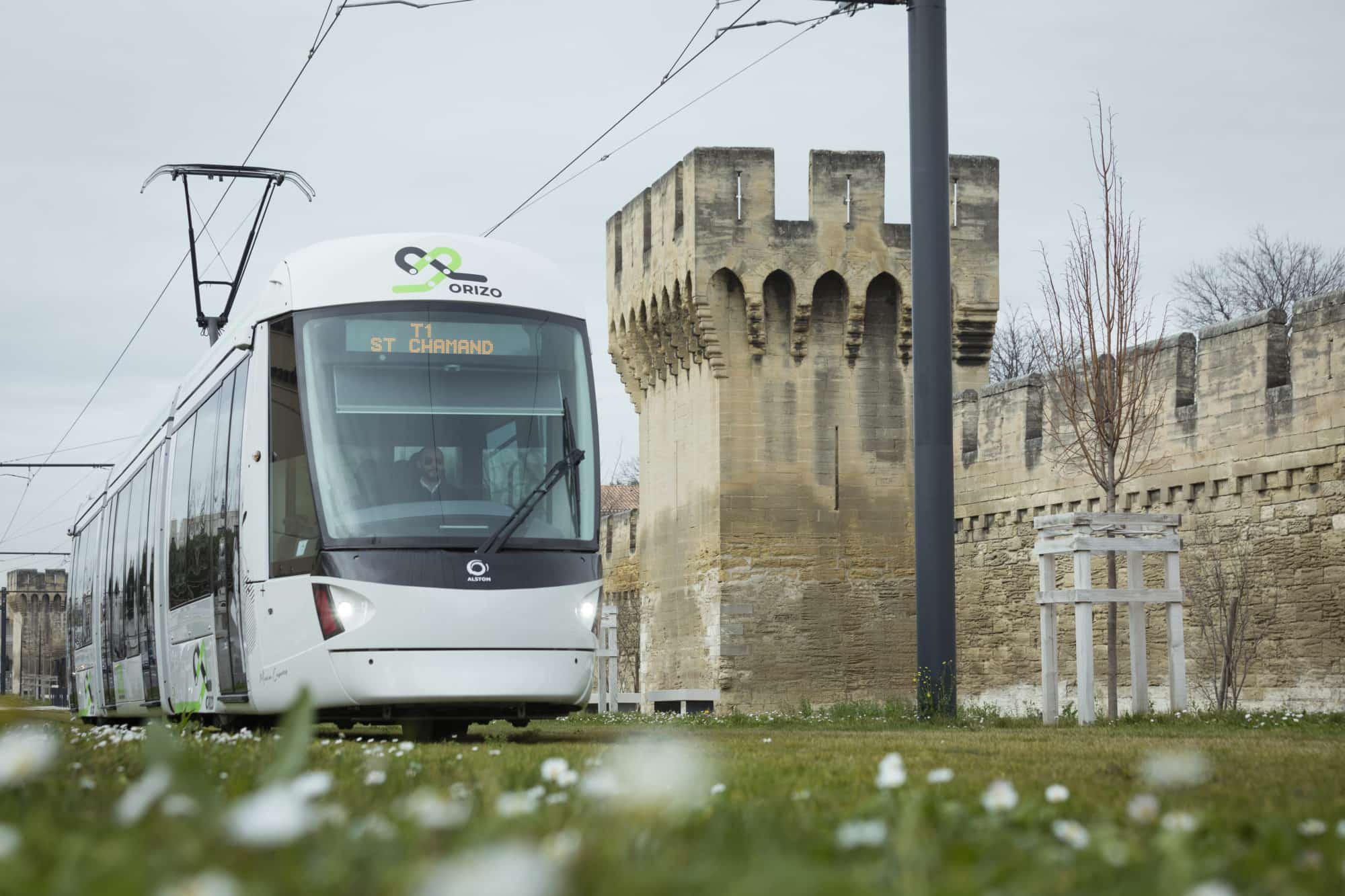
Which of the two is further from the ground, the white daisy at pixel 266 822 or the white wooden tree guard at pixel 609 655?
the white daisy at pixel 266 822

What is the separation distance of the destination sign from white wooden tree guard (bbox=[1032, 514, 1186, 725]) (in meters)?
4.86

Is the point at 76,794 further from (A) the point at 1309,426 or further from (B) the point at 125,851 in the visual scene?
(A) the point at 1309,426

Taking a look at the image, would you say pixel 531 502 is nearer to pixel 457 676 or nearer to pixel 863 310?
pixel 457 676

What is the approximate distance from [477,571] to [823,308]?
52.8 feet

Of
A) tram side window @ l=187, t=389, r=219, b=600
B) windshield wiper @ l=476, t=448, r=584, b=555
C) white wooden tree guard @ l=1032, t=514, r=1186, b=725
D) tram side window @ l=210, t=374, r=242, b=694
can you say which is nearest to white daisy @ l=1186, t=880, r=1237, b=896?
windshield wiper @ l=476, t=448, r=584, b=555

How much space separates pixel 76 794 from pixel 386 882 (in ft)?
7.05

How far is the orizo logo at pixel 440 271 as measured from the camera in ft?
35.9

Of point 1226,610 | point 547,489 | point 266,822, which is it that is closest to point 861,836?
point 266,822

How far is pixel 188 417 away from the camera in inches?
533

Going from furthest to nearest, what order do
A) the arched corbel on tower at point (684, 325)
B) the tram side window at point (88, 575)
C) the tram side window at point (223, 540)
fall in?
1. the arched corbel on tower at point (684, 325)
2. the tram side window at point (88, 575)
3. the tram side window at point (223, 540)

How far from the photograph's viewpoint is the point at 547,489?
10477 mm

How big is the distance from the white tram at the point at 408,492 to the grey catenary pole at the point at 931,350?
355 cm

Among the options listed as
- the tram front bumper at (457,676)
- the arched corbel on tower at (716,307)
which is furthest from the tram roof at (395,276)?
the arched corbel on tower at (716,307)

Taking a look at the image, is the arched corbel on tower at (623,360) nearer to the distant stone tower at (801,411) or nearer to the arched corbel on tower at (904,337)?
the distant stone tower at (801,411)
